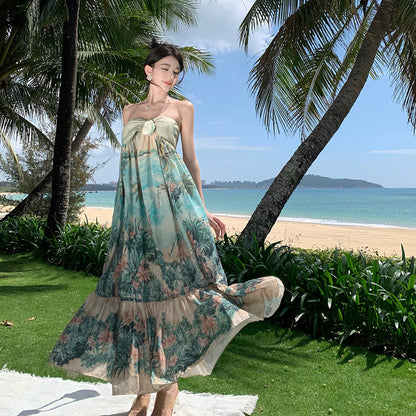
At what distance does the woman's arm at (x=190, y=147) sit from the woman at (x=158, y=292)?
0.01 metres

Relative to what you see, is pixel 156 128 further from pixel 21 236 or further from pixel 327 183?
pixel 327 183

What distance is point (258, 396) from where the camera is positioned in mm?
3197

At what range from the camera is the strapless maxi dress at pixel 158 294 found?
7.32ft

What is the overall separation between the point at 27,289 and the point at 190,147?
476cm

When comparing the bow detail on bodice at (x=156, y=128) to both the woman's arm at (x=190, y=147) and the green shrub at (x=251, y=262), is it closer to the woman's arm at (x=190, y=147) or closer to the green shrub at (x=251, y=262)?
the woman's arm at (x=190, y=147)

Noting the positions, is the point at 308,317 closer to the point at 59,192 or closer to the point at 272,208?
the point at 272,208

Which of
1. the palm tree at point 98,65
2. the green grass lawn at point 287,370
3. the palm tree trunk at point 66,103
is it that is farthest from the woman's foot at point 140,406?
→ the palm tree at point 98,65

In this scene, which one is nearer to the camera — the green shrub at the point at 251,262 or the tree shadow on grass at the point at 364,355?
the tree shadow on grass at the point at 364,355

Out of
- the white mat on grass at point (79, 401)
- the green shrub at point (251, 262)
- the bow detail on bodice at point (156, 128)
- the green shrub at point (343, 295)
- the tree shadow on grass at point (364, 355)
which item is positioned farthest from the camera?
the green shrub at point (251, 262)

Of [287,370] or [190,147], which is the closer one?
[190,147]

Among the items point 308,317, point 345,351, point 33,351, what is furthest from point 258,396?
point 33,351

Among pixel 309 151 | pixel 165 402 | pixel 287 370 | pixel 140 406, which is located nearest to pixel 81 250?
pixel 309 151

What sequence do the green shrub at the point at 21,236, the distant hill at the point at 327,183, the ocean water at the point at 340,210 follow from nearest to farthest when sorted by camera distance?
the green shrub at the point at 21,236, the ocean water at the point at 340,210, the distant hill at the point at 327,183

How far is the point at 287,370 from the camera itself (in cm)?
370
